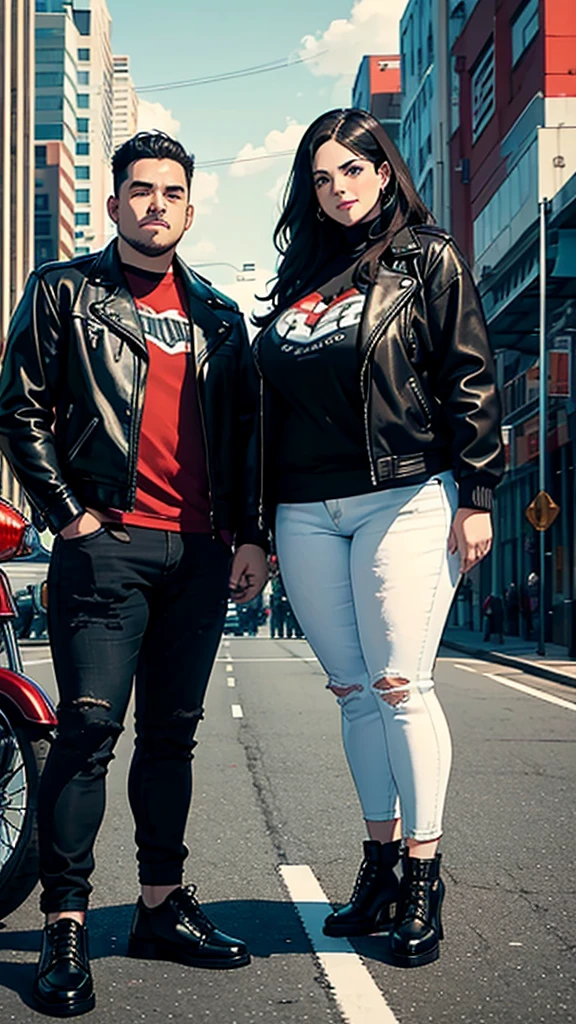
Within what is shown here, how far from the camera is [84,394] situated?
3832 millimetres

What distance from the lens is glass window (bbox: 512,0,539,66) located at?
3850cm

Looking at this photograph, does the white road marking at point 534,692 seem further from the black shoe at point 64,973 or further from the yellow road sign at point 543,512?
the black shoe at point 64,973

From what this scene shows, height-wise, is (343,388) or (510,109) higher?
(510,109)

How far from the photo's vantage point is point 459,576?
4.09 meters

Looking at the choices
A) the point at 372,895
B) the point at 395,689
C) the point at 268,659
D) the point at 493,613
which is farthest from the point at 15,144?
the point at 395,689

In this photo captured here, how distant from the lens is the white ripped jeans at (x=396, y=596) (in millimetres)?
3914

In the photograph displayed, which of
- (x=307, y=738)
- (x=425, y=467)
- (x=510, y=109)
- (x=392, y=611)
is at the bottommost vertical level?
(x=307, y=738)

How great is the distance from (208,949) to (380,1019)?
2.18 feet

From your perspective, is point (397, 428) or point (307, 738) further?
point (307, 738)

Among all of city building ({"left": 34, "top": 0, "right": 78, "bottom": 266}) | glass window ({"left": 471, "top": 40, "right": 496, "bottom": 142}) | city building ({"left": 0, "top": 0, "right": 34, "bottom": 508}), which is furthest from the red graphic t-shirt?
city building ({"left": 34, "top": 0, "right": 78, "bottom": 266})

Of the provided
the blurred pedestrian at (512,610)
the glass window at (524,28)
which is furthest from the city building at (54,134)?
the blurred pedestrian at (512,610)

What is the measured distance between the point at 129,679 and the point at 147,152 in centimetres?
132

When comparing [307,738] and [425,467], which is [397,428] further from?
[307,738]

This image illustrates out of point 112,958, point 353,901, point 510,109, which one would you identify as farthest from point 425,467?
point 510,109
